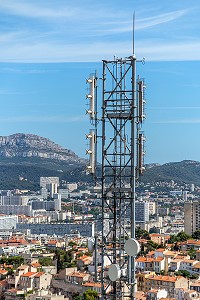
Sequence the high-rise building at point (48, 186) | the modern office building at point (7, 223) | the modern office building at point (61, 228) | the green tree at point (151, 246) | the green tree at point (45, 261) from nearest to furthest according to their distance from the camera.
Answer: the green tree at point (45, 261), the green tree at point (151, 246), the modern office building at point (61, 228), the modern office building at point (7, 223), the high-rise building at point (48, 186)

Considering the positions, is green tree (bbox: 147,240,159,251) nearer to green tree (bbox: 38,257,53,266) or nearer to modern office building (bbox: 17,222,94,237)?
green tree (bbox: 38,257,53,266)

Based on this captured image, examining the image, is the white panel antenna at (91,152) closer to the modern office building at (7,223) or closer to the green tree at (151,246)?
the green tree at (151,246)

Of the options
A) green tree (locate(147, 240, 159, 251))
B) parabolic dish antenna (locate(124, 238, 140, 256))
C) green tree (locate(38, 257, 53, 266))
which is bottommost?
green tree (locate(38, 257, 53, 266))

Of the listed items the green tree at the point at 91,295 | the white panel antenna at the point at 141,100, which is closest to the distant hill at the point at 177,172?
the green tree at the point at 91,295

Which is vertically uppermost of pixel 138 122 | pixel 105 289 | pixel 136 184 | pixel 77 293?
pixel 138 122

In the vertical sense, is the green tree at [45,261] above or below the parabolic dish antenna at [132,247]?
below

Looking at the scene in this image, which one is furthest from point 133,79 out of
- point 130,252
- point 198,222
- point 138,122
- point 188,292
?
point 198,222

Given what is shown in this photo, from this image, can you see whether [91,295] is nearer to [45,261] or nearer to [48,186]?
[45,261]

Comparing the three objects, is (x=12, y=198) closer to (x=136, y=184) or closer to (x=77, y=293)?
(x=77, y=293)

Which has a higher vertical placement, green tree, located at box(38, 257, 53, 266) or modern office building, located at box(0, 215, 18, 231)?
modern office building, located at box(0, 215, 18, 231)

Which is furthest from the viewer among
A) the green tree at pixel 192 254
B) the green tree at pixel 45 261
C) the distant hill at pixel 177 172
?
the distant hill at pixel 177 172

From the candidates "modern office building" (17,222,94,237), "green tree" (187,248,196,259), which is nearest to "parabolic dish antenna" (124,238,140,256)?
"green tree" (187,248,196,259)
